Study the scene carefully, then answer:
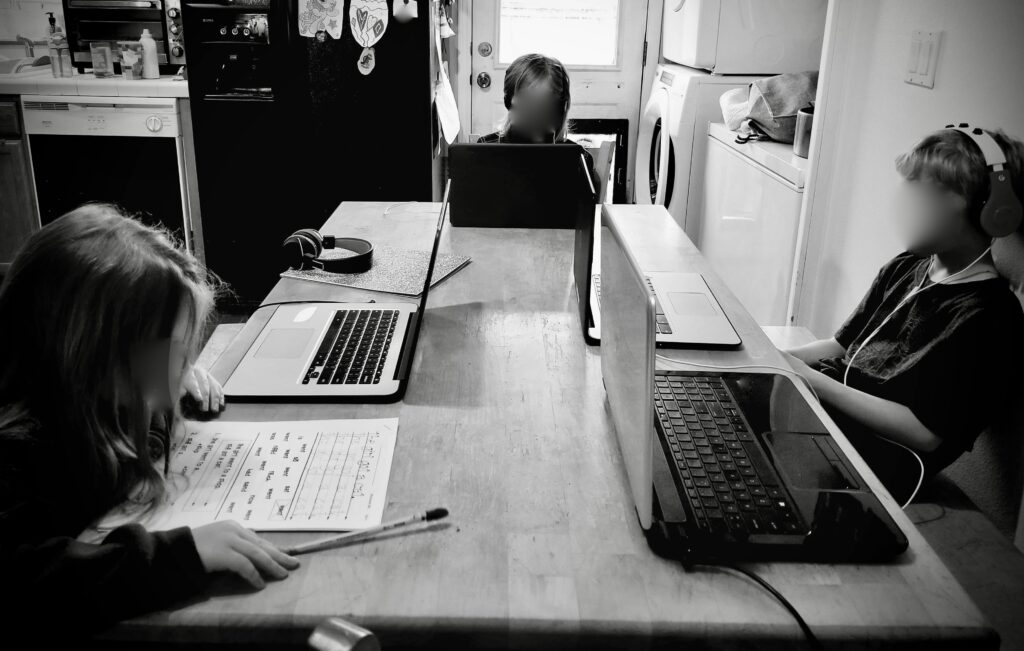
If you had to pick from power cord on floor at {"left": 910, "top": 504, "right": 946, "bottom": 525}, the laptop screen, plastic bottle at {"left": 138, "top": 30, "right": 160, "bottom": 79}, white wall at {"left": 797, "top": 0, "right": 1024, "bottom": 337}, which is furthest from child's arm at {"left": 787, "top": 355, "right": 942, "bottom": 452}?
plastic bottle at {"left": 138, "top": 30, "right": 160, "bottom": 79}

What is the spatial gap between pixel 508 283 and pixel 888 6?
1.27 meters

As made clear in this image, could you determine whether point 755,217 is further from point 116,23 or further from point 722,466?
point 116,23

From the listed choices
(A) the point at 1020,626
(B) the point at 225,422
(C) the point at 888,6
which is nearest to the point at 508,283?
(B) the point at 225,422

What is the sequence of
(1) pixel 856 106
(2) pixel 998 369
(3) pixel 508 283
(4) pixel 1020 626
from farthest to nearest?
1. (1) pixel 856 106
2. (3) pixel 508 283
3. (2) pixel 998 369
4. (4) pixel 1020 626

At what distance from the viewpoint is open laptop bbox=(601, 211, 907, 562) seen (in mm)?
890

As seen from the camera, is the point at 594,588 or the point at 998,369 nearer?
the point at 594,588

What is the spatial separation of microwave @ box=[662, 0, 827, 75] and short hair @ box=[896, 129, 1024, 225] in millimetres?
1865

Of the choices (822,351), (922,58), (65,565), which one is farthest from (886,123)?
(65,565)

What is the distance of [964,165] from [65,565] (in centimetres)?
152

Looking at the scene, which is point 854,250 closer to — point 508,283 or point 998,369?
point 998,369

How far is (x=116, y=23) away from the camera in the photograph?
12.2ft

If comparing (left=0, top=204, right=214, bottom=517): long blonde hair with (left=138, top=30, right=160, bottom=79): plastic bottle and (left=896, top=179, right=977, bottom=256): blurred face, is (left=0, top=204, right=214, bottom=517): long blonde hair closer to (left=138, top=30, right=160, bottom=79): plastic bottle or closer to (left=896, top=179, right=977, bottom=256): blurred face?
(left=896, top=179, right=977, bottom=256): blurred face

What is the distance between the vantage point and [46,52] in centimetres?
411

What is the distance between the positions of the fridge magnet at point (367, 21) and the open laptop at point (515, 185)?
4.37 ft
